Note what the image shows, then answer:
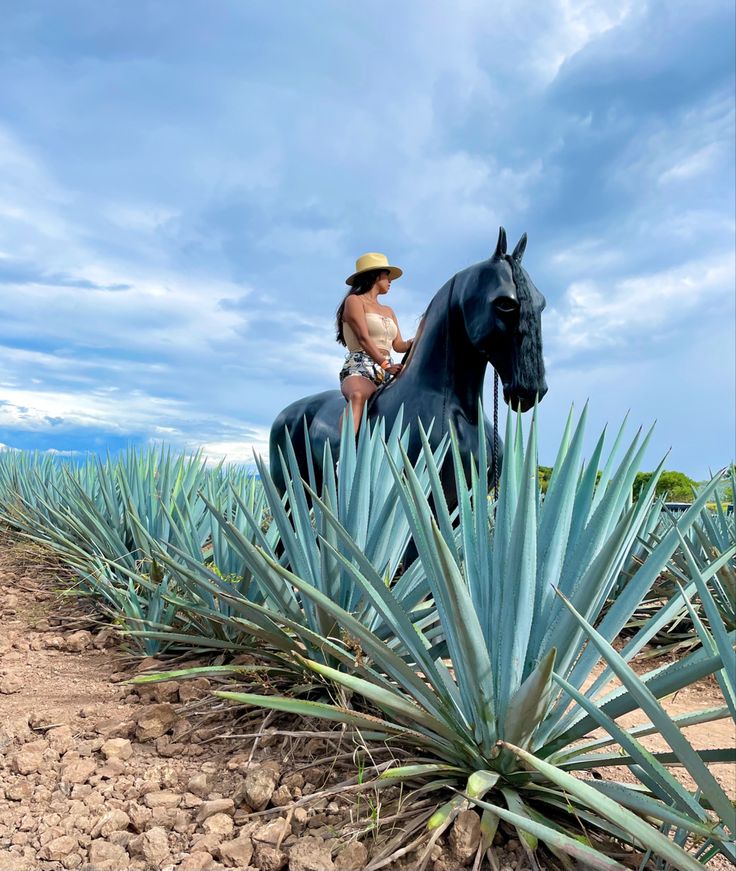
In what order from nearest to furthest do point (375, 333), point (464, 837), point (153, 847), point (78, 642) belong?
point (464, 837), point (153, 847), point (78, 642), point (375, 333)

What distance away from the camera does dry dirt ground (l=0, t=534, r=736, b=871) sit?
152 cm

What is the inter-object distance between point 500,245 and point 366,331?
1.20 m

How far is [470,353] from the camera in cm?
401

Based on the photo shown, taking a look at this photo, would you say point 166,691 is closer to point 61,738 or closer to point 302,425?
point 61,738

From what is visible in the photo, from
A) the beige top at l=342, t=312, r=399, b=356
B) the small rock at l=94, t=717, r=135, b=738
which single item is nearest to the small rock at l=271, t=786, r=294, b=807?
the small rock at l=94, t=717, r=135, b=738

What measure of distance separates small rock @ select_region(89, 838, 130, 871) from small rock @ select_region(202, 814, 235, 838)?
194 mm

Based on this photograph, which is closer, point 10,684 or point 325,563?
point 325,563

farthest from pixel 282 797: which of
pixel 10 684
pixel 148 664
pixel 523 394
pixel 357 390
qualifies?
pixel 357 390

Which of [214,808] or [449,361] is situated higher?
[449,361]

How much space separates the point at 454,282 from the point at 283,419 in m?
2.21

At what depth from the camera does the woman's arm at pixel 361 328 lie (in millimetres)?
4574

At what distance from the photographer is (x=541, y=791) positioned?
5.11 ft

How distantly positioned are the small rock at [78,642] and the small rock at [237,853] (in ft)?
7.17

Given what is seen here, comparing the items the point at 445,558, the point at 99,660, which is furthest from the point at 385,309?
the point at 445,558
